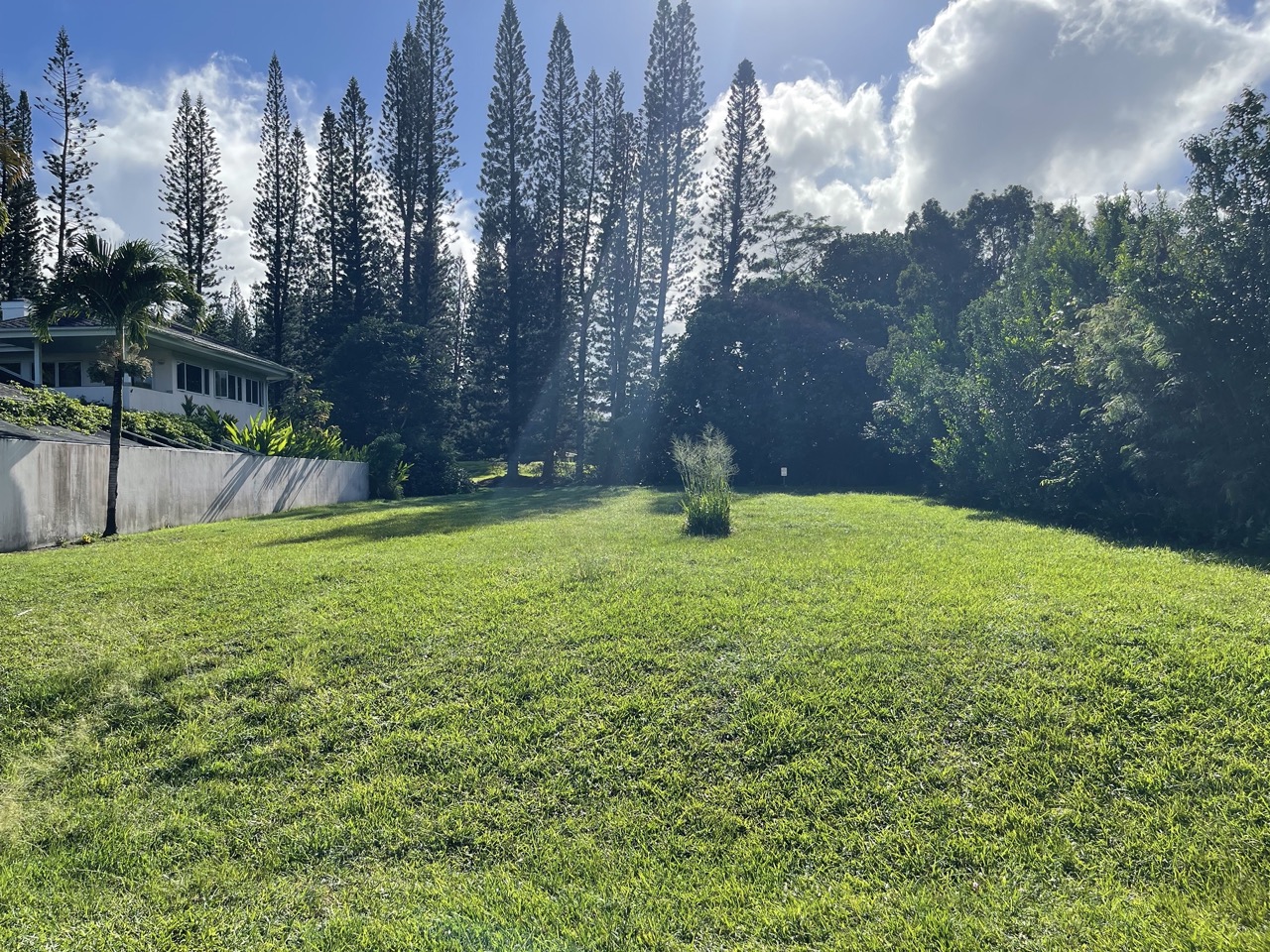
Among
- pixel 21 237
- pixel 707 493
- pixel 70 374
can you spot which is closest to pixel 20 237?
pixel 21 237

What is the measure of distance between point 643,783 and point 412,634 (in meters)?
2.26

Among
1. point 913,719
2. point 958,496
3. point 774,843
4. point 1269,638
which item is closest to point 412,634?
point 774,843

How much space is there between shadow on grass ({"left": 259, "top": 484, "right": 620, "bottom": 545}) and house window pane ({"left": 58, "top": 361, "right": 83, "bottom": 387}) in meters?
8.25

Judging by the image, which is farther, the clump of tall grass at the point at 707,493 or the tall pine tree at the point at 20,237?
the tall pine tree at the point at 20,237

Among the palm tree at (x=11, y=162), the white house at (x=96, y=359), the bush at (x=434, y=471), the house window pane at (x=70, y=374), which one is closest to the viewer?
the palm tree at (x=11, y=162)

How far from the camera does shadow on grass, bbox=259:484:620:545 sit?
9414 mm

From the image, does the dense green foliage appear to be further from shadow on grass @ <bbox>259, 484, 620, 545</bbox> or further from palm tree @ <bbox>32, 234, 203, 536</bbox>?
shadow on grass @ <bbox>259, 484, 620, 545</bbox>

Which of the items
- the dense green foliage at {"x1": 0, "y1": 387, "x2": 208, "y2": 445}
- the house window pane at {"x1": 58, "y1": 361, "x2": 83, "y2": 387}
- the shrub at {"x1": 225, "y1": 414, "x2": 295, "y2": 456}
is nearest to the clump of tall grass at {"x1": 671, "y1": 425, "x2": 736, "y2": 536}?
the dense green foliage at {"x1": 0, "y1": 387, "x2": 208, "y2": 445}

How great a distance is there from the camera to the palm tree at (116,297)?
905 centimetres

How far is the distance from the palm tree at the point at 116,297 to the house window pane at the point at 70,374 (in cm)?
896

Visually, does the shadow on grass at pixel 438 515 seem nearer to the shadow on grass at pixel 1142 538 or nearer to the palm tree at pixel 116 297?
the palm tree at pixel 116 297

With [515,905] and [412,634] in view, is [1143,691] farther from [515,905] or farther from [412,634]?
[412,634]

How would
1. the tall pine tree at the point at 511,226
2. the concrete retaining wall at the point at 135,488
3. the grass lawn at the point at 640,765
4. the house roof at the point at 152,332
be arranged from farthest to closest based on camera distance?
the tall pine tree at the point at 511,226 → the house roof at the point at 152,332 → the concrete retaining wall at the point at 135,488 → the grass lawn at the point at 640,765

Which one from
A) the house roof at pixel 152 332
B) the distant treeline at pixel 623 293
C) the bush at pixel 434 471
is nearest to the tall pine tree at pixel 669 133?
the distant treeline at pixel 623 293
